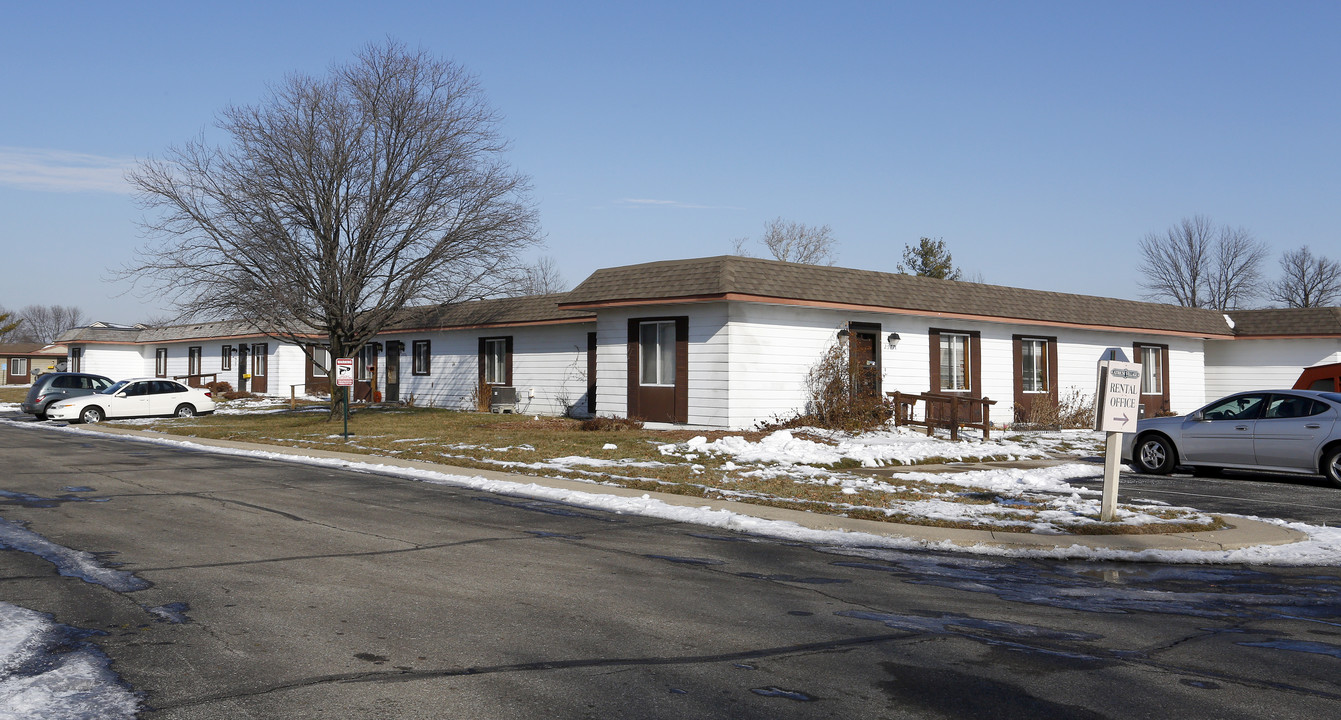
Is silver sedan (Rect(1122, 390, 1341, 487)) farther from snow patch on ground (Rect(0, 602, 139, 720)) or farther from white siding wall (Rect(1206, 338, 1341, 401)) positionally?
white siding wall (Rect(1206, 338, 1341, 401))

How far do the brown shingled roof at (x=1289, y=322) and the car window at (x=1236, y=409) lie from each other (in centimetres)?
1930

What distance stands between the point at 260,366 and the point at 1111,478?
45051 millimetres

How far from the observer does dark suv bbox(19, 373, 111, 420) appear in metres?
34.7

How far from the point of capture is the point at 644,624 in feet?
21.5

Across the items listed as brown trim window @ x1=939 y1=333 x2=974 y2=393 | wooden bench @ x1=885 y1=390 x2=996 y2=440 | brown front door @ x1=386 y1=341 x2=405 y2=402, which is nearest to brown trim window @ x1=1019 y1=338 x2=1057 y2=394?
brown trim window @ x1=939 y1=333 x2=974 y2=393

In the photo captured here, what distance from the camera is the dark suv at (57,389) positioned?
3466cm

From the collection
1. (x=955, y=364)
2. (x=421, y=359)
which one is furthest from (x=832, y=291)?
(x=421, y=359)

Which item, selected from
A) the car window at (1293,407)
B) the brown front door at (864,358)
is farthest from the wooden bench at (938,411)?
the car window at (1293,407)

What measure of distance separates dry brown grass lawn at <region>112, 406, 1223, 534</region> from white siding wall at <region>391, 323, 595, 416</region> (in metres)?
1.62

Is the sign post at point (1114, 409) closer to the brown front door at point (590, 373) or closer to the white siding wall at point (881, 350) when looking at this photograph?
the white siding wall at point (881, 350)

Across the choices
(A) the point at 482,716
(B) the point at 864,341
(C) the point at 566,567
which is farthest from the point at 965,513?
(B) the point at 864,341

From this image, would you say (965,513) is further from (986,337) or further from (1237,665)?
(986,337)

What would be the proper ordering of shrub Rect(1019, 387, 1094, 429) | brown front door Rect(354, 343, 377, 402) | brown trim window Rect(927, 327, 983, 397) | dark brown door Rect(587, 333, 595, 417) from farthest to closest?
1. brown front door Rect(354, 343, 377, 402)
2. dark brown door Rect(587, 333, 595, 417)
3. shrub Rect(1019, 387, 1094, 429)
4. brown trim window Rect(927, 327, 983, 397)

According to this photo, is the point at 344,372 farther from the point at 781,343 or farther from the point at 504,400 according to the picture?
the point at 781,343
